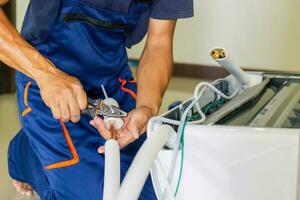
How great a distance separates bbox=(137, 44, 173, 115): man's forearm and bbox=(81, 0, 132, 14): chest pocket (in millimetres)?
150

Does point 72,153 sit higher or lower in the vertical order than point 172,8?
lower

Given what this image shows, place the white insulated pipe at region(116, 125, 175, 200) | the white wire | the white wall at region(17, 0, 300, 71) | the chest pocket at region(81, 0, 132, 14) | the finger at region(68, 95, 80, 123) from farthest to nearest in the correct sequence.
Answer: the white wall at region(17, 0, 300, 71) → the chest pocket at region(81, 0, 132, 14) → the finger at region(68, 95, 80, 123) → the white wire → the white insulated pipe at region(116, 125, 175, 200)

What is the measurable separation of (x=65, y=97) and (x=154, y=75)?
35 centimetres

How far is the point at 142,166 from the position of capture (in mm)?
578

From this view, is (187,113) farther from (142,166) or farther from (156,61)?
(156,61)

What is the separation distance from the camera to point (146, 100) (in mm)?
1106

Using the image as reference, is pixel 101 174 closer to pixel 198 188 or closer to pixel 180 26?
pixel 198 188

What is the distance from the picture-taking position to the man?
994mm

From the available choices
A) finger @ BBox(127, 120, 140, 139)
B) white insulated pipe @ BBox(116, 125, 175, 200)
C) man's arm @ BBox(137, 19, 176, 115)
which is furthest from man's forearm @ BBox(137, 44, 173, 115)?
white insulated pipe @ BBox(116, 125, 175, 200)

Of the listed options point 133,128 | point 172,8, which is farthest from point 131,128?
point 172,8

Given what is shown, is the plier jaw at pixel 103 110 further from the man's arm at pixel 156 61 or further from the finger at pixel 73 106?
the man's arm at pixel 156 61

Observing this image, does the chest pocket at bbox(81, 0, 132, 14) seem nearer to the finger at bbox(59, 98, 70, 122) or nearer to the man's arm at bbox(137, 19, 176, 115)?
the man's arm at bbox(137, 19, 176, 115)

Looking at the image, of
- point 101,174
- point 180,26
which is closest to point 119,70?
point 101,174

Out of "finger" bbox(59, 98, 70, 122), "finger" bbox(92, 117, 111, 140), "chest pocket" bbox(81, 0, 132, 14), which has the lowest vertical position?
"finger" bbox(92, 117, 111, 140)
